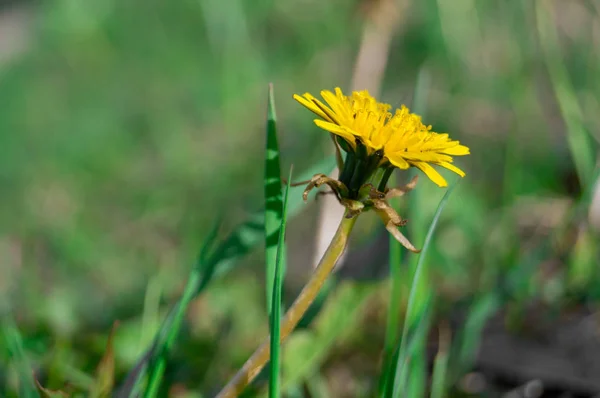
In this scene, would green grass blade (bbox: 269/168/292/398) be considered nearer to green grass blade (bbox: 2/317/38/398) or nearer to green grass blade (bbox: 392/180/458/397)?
green grass blade (bbox: 392/180/458/397)

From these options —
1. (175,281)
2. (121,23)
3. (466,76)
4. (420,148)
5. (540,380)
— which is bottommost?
(540,380)

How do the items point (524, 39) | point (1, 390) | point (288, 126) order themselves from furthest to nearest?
point (288, 126) < point (524, 39) < point (1, 390)

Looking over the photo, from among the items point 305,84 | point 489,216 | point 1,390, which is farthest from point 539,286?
point 305,84

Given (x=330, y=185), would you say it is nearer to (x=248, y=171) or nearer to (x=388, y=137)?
(x=388, y=137)

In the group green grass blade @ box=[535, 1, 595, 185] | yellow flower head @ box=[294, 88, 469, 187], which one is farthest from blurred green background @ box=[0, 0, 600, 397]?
yellow flower head @ box=[294, 88, 469, 187]

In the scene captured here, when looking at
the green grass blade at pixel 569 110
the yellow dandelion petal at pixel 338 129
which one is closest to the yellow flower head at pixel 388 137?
the yellow dandelion petal at pixel 338 129

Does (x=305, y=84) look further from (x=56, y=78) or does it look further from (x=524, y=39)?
(x=56, y=78)
